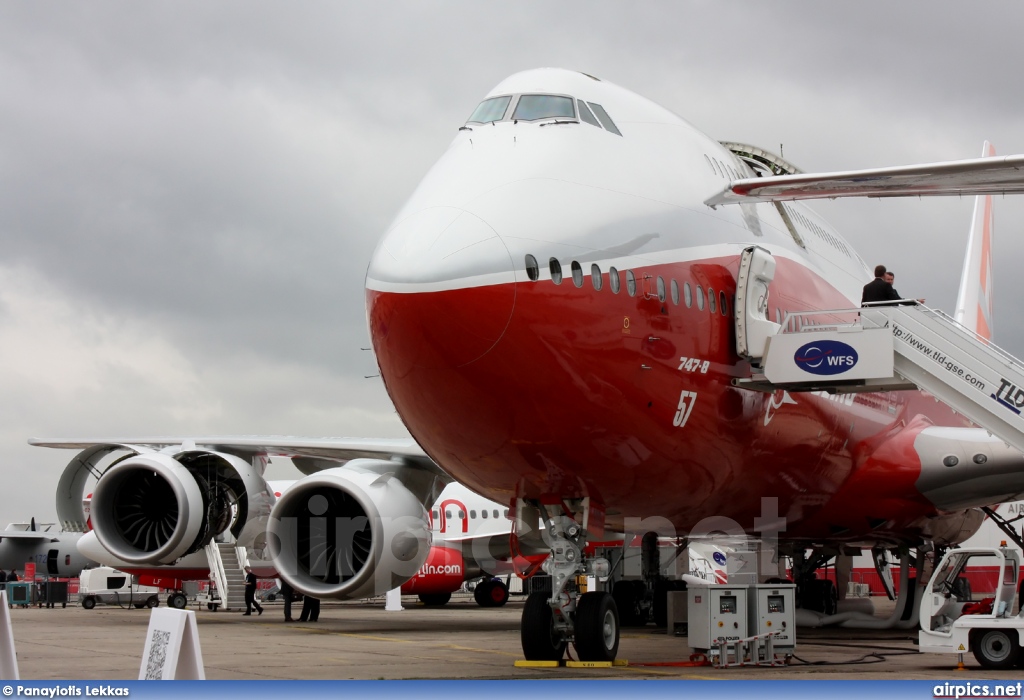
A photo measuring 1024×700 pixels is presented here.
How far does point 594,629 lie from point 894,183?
194 inches

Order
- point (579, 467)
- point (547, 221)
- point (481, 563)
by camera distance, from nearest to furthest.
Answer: point (547, 221) < point (579, 467) < point (481, 563)

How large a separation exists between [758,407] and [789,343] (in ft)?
2.99

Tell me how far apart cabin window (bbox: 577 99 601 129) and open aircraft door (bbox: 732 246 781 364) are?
192 cm

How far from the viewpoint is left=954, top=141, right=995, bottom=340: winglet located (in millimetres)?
23719

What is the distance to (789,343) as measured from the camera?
34.4ft

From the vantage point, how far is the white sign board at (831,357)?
33.9 ft

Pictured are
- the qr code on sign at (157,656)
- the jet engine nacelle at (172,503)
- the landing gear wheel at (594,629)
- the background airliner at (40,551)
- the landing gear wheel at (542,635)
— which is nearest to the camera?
the qr code on sign at (157,656)

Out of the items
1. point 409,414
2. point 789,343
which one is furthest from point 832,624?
point 409,414

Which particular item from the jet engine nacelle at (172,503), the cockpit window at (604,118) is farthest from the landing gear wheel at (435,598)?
the cockpit window at (604,118)

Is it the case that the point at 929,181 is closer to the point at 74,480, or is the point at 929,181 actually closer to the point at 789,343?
the point at 789,343

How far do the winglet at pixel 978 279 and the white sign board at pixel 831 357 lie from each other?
14.0 m

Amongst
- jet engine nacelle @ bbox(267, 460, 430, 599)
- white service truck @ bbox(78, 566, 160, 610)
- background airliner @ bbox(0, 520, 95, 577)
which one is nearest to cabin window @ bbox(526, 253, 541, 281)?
jet engine nacelle @ bbox(267, 460, 430, 599)

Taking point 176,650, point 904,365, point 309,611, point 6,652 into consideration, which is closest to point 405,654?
point 6,652

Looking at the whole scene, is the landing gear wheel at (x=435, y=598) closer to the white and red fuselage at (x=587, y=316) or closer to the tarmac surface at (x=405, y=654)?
the tarmac surface at (x=405, y=654)
